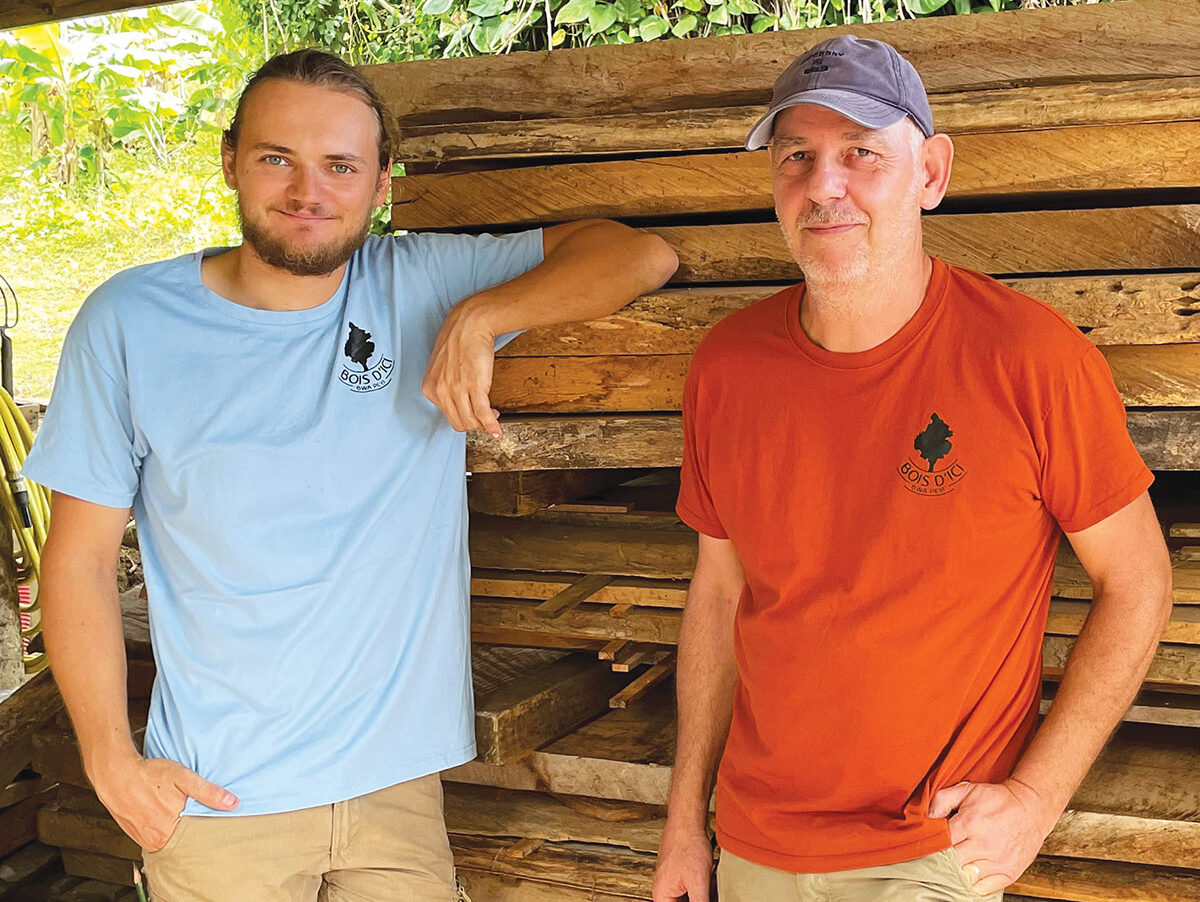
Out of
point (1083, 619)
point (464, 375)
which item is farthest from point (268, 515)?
point (1083, 619)

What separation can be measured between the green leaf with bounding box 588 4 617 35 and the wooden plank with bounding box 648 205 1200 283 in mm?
2981

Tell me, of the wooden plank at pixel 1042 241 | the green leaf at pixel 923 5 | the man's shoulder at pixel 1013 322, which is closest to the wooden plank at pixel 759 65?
the wooden plank at pixel 1042 241

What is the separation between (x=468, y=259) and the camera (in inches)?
109

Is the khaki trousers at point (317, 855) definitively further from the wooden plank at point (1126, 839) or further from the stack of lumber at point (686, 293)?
the wooden plank at point (1126, 839)

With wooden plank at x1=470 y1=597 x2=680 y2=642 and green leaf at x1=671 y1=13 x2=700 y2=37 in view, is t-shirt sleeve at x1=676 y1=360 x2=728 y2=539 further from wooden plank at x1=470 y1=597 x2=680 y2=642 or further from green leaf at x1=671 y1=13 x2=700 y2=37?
green leaf at x1=671 y1=13 x2=700 y2=37

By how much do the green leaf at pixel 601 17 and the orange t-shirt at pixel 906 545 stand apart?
3.45 m

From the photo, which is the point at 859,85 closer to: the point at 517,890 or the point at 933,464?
the point at 933,464

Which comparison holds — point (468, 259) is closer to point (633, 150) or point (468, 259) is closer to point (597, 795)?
point (633, 150)

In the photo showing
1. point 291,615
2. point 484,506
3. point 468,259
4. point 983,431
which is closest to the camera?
point 983,431

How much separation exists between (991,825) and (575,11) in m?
4.23

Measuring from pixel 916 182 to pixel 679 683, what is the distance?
108 centimetres

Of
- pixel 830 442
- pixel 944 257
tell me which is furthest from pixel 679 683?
pixel 944 257

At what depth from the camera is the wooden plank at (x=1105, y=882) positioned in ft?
8.36

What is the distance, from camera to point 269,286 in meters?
2.69
